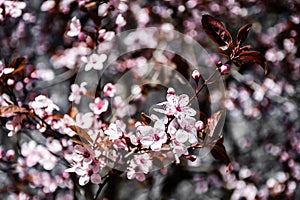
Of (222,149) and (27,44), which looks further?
(27,44)

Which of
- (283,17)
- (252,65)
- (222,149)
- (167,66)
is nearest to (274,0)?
(283,17)

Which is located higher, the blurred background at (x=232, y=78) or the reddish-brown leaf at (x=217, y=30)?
the reddish-brown leaf at (x=217, y=30)

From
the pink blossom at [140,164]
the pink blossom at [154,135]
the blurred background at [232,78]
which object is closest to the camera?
the pink blossom at [154,135]

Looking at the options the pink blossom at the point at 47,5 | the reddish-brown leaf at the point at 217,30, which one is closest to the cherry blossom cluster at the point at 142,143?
the reddish-brown leaf at the point at 217,30

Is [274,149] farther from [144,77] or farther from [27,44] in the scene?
[27,44]

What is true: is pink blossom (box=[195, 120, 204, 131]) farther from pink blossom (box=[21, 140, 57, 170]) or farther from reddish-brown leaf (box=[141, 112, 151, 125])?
pink blossom (box=[21, 140, 57, 170])

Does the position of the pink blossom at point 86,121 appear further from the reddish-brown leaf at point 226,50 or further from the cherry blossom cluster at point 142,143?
the reddish-brown leaf at point 226,50
